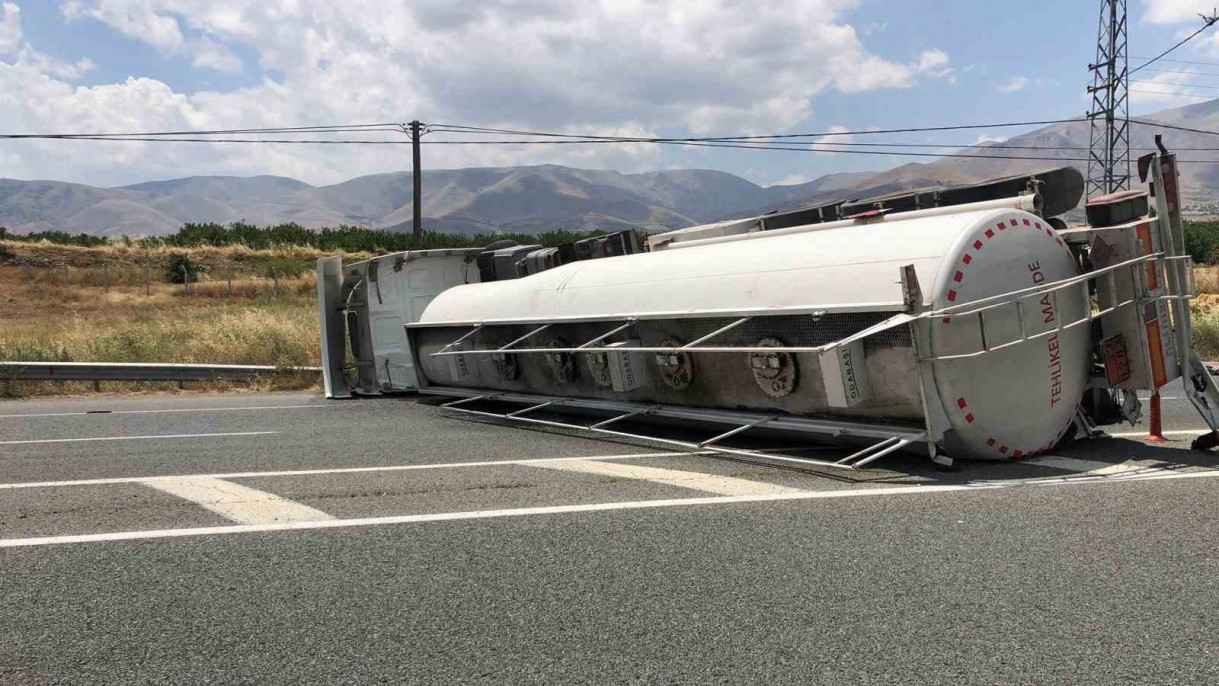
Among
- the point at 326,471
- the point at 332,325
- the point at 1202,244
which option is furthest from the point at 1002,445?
the point at 1202,244

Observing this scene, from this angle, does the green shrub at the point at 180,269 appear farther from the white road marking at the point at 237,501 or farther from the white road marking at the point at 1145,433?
the white road marking at the point at 1145,433

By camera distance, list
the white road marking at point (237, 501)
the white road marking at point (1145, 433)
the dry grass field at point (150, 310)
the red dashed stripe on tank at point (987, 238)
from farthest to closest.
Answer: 1. the dry grass field at point (150, 310)
2. the white road marking at point (1145, 433)
3. the red dashed stripe on tank at point (987, 238)
4. the white road marking at point (237, 501)

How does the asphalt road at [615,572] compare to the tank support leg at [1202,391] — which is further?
the tank support leg at [1202,391]

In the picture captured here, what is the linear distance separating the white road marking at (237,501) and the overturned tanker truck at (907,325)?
3.23 meters

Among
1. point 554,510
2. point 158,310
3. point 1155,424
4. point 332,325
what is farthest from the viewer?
point 158,310

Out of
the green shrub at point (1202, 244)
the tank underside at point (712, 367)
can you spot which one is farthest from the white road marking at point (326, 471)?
the green shrub at point (1202, 244)

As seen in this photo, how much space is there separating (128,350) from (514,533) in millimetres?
14768

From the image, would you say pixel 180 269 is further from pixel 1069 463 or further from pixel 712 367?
pixel 1069 463

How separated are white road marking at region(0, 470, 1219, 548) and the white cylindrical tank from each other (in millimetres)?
760

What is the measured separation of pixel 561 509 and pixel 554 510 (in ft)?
0.16

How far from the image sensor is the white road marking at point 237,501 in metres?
5.40

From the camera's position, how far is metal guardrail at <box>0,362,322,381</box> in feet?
47.0

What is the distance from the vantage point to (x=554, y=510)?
5504 millimetres

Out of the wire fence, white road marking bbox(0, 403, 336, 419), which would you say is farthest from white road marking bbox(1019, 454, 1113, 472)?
the wire fence
